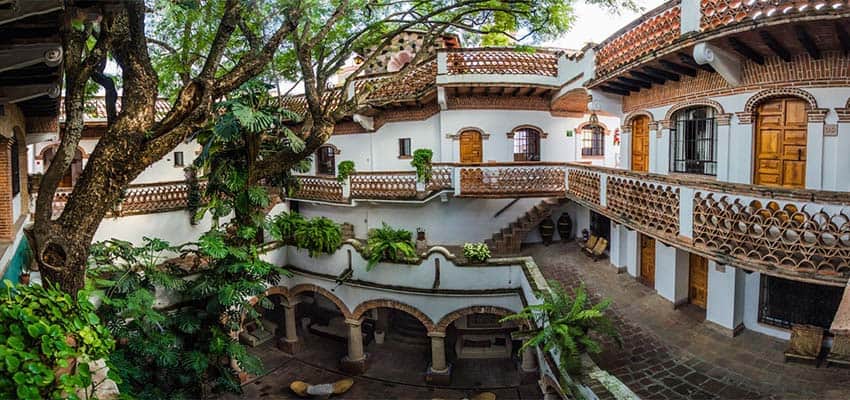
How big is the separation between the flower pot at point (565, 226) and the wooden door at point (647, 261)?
472 centimetres

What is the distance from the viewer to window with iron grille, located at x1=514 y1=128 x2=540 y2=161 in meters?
18.5

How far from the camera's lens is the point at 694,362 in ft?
30.4

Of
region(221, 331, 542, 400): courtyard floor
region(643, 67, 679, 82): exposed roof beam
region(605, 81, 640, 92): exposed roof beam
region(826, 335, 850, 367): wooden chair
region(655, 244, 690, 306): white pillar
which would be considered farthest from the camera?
region(221, 331, 542, 400): courtyard floor

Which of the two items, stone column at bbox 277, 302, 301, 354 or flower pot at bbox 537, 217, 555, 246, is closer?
stone column at bbox 277, 302, 301, 354

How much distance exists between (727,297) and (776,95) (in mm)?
4527

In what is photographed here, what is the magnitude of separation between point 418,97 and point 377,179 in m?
3.54

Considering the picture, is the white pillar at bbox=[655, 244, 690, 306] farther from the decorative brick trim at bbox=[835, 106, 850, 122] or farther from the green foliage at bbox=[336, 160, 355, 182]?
the green foliage at bbox=[336, 160, 355, 182]

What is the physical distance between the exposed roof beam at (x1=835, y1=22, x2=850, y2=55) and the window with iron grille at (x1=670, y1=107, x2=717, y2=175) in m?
2.80

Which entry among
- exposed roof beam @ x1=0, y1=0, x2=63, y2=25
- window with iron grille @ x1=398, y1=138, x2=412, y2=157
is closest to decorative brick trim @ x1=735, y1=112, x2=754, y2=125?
exposed roof beam @ x1=0, y1=0, x2=63, y2=25

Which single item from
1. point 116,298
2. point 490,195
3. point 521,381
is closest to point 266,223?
point 116,298

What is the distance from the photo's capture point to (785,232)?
23.6 ft

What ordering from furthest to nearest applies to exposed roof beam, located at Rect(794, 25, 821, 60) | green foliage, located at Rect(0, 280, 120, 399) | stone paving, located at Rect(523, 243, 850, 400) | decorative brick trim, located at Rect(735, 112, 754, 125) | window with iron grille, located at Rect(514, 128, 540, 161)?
window with iron grille, located at Rect(514, 128, 540, 161) → decorative brick trim, located at Rect(735, 112, 754, 125) → stone paving, located at Rect(523, 243, 850, 400) → exposed roof beam, located at Rect(794, 25, 821, 60) → green foliage, located at Rect(0, 280, 120, 399)

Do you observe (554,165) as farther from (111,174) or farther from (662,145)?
(111,174)

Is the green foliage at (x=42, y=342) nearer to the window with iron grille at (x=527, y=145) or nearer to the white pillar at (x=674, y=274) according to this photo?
the white pillar at (x=674, y=274)
